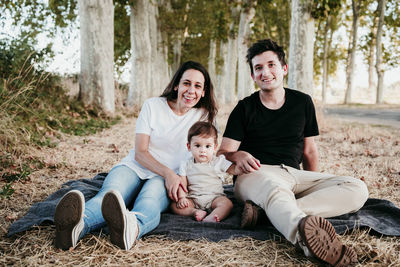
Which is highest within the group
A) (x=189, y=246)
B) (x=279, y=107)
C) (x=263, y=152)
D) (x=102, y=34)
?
(x=102, y=34)

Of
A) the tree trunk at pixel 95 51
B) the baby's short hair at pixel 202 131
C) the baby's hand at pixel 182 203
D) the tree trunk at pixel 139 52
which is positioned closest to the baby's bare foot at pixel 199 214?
the baby's hand at pixel 182 203

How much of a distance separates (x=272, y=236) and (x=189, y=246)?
2.22ft

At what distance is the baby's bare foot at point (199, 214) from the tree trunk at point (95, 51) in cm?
688

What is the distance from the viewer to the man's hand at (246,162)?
2.71 metres

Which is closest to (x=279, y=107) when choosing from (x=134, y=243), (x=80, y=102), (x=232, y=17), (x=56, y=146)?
(x=134, y=243)

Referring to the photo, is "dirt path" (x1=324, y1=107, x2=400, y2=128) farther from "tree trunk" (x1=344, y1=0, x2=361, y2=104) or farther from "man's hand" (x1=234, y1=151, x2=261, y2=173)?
"tree trunk" (x1=344, y1=0, x2=361, y2=104)

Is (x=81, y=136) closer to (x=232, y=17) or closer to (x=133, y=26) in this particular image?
(x=133, y=26)

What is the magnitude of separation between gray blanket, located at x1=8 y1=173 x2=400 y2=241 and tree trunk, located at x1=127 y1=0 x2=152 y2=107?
1020 centimetres

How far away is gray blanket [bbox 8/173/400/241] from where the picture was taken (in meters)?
2.58

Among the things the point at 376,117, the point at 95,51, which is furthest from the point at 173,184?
the point at 376,117

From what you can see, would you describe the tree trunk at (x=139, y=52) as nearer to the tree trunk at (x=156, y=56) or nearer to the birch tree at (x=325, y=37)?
the tree trunk at (x=156, y=56)

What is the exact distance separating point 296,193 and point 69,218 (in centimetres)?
199

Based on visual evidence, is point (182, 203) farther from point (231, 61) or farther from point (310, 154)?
point (231, 61)

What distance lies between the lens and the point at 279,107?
322cm
